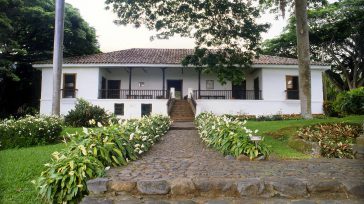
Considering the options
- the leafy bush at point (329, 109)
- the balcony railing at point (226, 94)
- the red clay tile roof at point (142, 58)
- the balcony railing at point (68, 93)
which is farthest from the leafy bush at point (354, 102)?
the balcony railing at point (68, 93)

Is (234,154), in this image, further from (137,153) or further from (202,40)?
(202,40)

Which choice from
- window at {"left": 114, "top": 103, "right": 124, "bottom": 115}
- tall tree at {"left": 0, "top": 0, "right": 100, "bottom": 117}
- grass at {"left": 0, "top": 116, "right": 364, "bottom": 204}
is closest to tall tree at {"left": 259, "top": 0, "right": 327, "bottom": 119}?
grass at {"left": 0, "top": 116, "right": 364, "bottom": 204}

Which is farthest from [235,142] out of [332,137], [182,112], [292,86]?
[292,86]

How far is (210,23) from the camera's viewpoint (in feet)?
44.0

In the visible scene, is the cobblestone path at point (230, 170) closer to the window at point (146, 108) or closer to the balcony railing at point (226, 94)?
the window at point (146, 108)

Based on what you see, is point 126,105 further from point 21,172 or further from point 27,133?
point 21,172

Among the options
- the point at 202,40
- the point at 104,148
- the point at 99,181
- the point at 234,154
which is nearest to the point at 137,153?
the point at 104,148

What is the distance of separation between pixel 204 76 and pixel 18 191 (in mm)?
22265

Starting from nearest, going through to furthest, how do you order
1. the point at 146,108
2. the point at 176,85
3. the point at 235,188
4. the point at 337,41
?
the point at 235,188
the point at 146,108
the point at 176,85
the point at 337,41

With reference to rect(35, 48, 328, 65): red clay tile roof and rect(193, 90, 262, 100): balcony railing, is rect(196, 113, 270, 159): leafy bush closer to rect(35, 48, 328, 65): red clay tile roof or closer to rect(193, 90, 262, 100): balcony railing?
rect(35, 48, 328, 65): red clay tile roof

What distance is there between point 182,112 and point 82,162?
17459 millimetres

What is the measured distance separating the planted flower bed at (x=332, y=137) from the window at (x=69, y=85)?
1822 centimetres

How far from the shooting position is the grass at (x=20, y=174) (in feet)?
16.8

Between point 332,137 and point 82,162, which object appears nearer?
point 82,162
